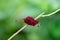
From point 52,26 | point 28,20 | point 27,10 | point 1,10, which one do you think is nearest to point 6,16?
point 1,10

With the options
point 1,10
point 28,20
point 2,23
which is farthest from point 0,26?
point 28,20

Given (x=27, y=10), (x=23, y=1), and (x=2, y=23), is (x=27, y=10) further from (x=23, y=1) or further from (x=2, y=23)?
(x=2, y=23)

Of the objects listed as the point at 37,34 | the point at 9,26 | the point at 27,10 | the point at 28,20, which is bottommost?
the point at 37,34

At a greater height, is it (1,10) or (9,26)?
(1,10)

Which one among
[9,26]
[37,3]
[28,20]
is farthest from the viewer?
[9,26]

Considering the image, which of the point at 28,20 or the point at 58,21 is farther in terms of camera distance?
the point at 58,21

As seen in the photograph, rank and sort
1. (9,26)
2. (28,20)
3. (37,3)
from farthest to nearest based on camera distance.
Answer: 1. (9,26)
2. (37,3)
3. (28,20)

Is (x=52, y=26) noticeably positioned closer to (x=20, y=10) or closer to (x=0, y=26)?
(x=20, y=10)
